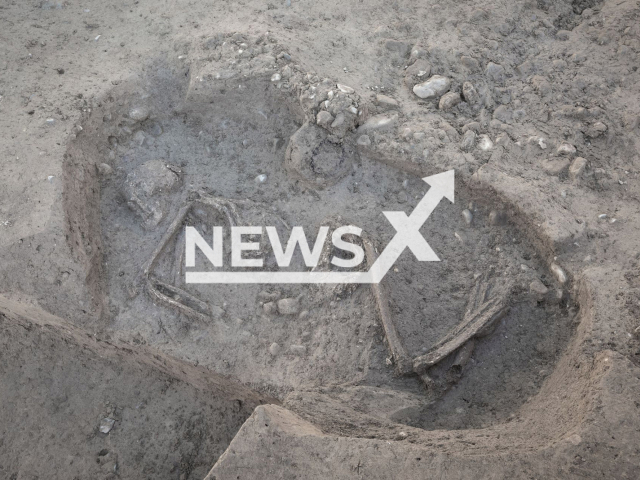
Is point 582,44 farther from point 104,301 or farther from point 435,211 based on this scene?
point 104,301

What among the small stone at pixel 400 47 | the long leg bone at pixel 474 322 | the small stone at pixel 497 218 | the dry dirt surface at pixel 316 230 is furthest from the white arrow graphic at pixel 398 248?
the small stone at pixel 400 47

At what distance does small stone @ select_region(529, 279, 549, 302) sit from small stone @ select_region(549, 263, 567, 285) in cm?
9

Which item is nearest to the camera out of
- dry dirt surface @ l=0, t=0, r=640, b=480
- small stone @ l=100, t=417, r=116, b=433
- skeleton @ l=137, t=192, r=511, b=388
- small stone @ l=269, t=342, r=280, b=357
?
dry dirt surface @ l=0, t=0, r=640, b=480

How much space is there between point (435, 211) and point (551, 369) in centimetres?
120

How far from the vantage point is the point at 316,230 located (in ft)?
11.5

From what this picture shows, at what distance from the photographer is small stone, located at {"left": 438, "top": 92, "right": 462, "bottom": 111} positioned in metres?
3.68

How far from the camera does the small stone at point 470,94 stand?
3693 mm

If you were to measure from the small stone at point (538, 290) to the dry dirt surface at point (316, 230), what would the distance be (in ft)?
0.04

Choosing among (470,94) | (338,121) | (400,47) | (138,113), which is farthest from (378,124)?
(138,113)

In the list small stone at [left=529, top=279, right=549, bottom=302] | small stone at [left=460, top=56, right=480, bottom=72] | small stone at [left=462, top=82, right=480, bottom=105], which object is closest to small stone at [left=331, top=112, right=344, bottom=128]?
small stone at [left=462, top=82, right=480, bottom=105]

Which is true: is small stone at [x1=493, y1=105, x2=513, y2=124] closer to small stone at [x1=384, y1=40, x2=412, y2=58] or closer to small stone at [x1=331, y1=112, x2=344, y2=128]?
small stone at [x1=384, y1=40, x2=412, y2=58]

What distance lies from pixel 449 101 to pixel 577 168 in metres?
0.95

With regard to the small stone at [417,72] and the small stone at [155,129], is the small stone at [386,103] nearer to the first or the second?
the small stone at [417,72]

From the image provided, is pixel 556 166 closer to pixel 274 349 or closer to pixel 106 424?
pixel 274 349
